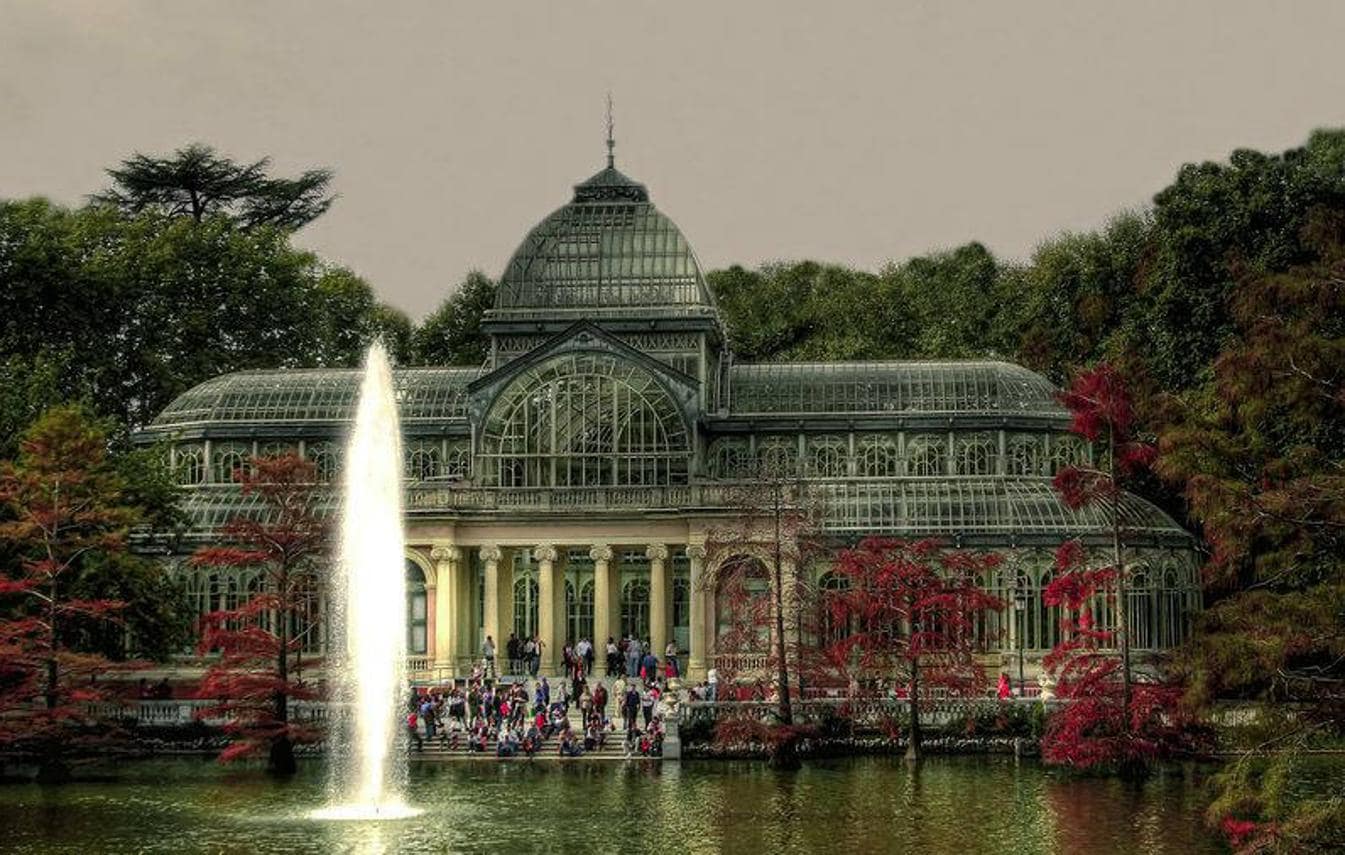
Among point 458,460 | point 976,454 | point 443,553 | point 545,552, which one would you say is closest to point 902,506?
point 976,454

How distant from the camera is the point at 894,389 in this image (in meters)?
82.3

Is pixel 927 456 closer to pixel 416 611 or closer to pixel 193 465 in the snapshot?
pixel 416 611

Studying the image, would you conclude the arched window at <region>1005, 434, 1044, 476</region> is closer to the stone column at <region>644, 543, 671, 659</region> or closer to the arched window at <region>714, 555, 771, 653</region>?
the stone column at <region>644, 543, 671, 659</region>

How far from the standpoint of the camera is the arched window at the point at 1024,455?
80.2m

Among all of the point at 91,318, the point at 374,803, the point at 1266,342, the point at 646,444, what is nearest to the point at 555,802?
the point at 374,803

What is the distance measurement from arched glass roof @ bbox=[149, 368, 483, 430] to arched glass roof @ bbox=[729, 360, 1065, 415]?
39.4ft

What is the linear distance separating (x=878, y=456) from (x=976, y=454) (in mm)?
3883

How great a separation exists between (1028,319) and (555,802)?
2143 inches

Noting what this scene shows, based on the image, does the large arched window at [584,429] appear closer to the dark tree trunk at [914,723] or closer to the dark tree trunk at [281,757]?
the dark tree trunk at [914,723]

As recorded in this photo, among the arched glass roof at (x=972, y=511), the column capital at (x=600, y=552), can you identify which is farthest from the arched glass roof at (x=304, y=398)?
the arched glass roof at (x=972, y=511)

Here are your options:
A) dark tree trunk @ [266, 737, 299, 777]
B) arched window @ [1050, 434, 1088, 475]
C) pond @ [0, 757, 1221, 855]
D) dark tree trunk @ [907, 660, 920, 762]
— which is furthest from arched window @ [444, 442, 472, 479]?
dark tree trunk @ [907, 660, 920, 762]

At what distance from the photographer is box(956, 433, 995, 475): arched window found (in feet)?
263

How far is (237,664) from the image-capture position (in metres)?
58.0

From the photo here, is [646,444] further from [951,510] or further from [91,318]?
[91,318]
